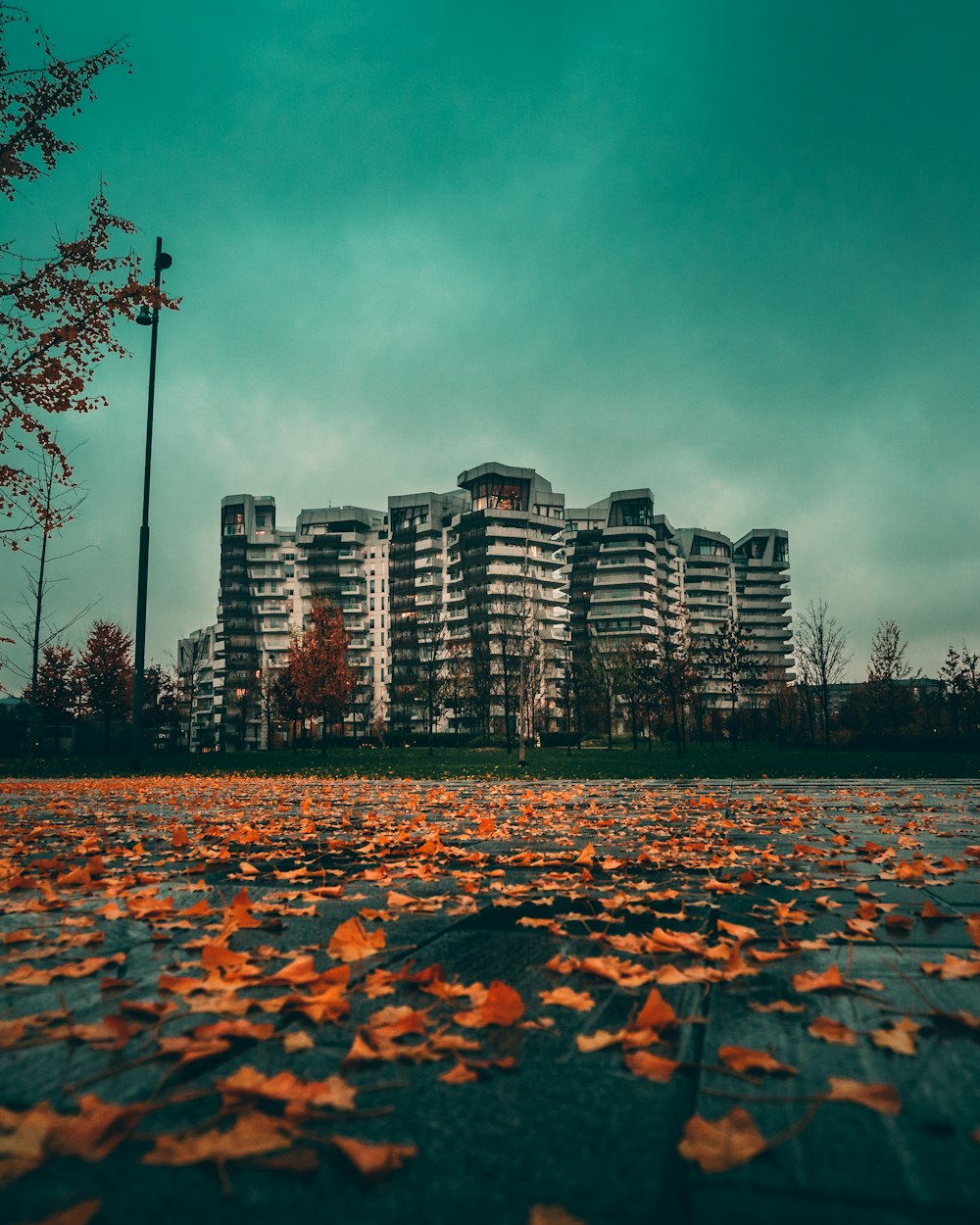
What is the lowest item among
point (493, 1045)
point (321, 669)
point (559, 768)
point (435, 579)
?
point (559, 768)

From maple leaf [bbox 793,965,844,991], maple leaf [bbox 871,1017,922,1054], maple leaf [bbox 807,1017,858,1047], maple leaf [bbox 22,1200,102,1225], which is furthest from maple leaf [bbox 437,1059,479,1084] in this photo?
maple leaf [bbox 793,965,844,991]

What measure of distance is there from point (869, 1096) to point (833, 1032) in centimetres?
39

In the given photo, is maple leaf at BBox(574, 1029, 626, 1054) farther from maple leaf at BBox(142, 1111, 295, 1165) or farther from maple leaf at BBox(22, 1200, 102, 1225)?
maple leaf at BBox(22, 1200, 102, 1225)

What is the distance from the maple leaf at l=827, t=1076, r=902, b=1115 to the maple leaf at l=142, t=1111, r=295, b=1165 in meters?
1.23

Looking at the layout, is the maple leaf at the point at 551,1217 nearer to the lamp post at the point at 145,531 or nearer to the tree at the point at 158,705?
the lamp post at the point at 145,531

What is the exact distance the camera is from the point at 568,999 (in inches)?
94.8

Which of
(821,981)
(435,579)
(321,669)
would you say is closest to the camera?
(821,981)

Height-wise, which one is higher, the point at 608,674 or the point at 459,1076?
the point at 608,674

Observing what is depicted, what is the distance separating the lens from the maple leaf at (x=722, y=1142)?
4.90 feet

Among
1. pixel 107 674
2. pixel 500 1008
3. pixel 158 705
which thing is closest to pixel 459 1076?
pixel 500 1008

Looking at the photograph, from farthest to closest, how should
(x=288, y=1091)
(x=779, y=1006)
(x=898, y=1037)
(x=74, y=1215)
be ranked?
(x=779, y=1006) → (x=898, y=1037) → (x=288, y=1091) → (x=74, y=1215)

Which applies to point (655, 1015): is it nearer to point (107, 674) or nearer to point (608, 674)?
point (107, 674)

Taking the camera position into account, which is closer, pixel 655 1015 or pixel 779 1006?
pixel 655 1015

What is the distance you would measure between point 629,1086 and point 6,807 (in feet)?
34.2
